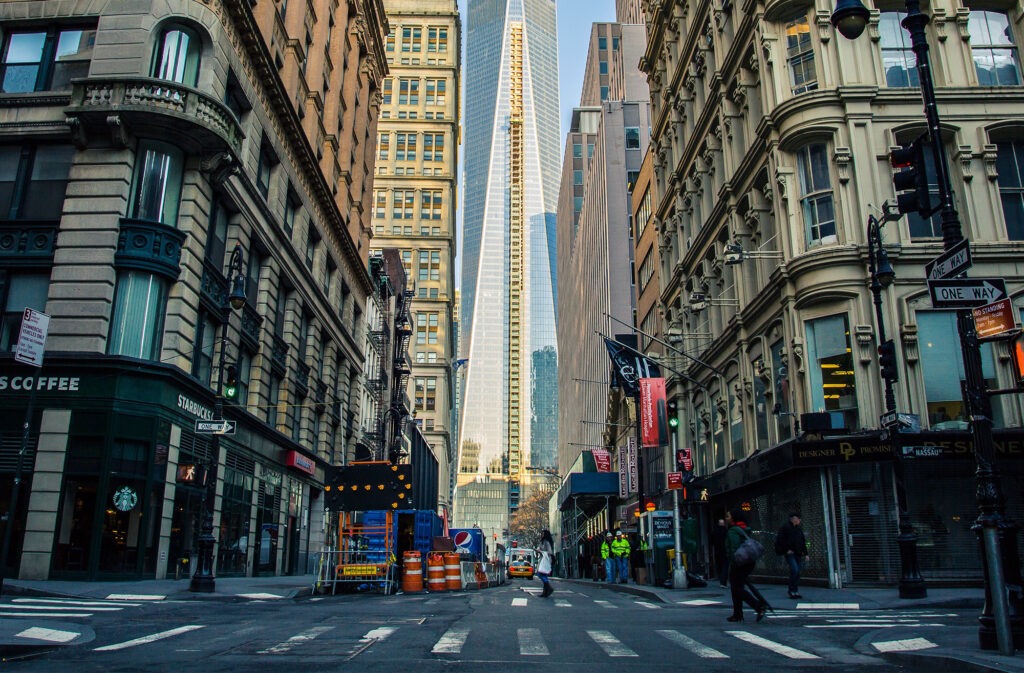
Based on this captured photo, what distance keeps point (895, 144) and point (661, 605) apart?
1541cm

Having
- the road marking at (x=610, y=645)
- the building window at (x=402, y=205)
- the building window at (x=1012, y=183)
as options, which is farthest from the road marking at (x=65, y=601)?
the building window at (x=402, y=205)

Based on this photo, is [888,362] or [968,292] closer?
[968,292]

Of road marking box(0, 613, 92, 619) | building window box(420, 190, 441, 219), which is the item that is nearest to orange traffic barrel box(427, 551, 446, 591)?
road marking box(0, 613, 92, 619)

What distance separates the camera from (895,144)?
24359mm

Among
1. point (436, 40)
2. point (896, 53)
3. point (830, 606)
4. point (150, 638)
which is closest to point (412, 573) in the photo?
point (830, 606)

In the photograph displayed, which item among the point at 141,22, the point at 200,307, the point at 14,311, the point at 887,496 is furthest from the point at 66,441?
the point at 887,496

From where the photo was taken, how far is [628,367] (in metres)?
40.2

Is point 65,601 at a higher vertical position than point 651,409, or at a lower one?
lower

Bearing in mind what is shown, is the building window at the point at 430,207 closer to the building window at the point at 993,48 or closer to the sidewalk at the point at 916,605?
the sidewalk at the point at 916,605

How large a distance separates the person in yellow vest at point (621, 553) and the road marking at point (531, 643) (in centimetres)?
2139

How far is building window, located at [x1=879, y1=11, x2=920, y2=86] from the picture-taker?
82.6 feet

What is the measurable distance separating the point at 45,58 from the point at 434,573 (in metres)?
20.8

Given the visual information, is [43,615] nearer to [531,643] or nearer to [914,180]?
[531,643]

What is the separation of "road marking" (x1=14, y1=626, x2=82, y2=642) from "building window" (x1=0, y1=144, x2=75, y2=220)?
17.5m
